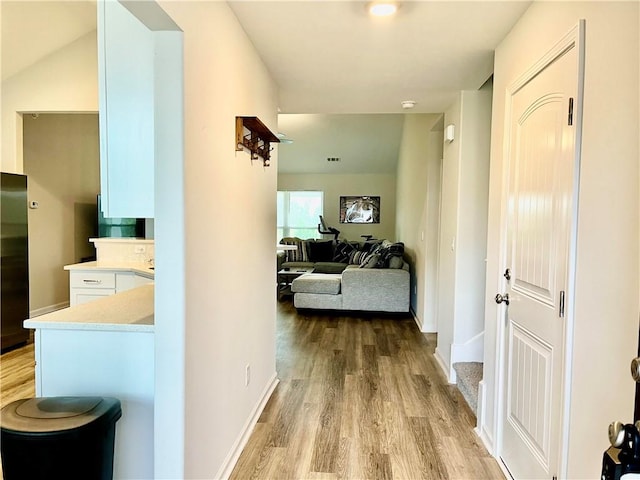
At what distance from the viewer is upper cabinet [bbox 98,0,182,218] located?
1.51 m

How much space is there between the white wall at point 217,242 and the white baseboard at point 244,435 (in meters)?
0.02

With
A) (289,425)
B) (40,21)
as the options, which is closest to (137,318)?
(289,425)

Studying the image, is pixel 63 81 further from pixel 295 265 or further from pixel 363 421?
pixel 295 265

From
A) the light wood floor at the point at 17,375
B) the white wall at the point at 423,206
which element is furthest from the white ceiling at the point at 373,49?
the light wood floor at the point at 17,375

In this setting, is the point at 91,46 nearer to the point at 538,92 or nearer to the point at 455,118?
the point at 455,118

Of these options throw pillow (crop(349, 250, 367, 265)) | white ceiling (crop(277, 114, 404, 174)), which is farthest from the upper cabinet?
throw pillow (crop(349, 250, 367, 265))

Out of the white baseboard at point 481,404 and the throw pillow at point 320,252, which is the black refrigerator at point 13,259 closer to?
the white baseboard at point 481,404

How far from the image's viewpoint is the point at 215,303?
5.76 feet

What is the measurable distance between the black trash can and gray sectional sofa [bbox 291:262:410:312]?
4.08 meters

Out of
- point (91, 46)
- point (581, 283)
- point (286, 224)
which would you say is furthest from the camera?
point (286, 224)

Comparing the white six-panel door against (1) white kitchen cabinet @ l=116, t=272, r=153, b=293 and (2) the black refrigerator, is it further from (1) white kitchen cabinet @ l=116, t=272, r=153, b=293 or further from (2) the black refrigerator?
(2) the black refrigerator

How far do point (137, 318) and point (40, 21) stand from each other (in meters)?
3.08

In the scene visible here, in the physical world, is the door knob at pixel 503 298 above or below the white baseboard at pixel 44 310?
above

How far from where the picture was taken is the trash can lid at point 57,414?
1245mm
